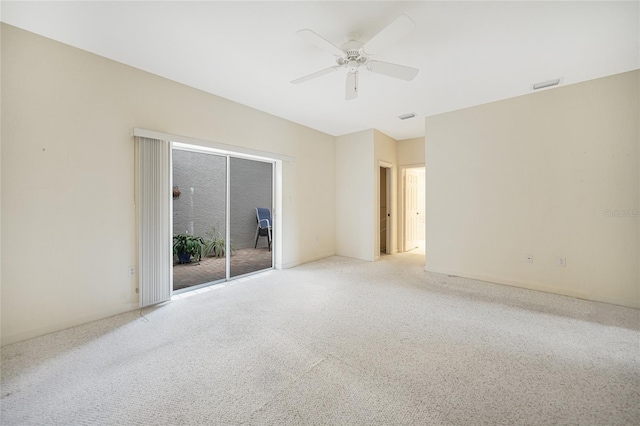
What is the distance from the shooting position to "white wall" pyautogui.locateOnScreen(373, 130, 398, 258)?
Answer: 17.1 feet

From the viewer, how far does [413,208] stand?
21.6 ft

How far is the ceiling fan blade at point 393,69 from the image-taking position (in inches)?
90.9

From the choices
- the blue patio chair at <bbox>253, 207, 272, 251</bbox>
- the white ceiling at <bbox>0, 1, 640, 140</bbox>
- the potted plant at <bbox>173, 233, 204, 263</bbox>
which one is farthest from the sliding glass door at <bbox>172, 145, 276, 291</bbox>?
the white ceiling at <bbox>0, 1, 640, 140</bbox>

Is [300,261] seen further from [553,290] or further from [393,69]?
[553,290]

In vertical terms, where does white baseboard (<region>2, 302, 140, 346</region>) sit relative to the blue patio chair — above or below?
below

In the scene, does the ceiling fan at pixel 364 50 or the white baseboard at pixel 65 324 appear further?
the white baseboard at pixel 65 324

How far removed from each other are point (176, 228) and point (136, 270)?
2.75ft

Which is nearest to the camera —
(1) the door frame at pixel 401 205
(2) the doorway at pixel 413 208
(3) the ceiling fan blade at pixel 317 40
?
(3) the ceiling fan blade at pixel 317 40

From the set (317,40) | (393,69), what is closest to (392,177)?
(393,69)

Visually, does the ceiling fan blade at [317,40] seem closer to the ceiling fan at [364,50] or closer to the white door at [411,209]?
the ceiling fan at [364,50]

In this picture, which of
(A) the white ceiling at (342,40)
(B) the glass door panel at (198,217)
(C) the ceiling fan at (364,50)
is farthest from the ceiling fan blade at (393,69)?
(B) the glass door panel at (198,217)

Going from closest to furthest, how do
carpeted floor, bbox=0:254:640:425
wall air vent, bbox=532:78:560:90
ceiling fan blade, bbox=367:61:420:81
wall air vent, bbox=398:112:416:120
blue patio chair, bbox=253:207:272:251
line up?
1. carpeted floor, bbox=0:254:640:425
2. ceiling fan blade, bbox=367:61:420:81
3. wall air vent, bbox=532:78:560:90
4. wall air vent, bbox=398:112:416:120
5. blue patio chair, bbox=253:207:272:251

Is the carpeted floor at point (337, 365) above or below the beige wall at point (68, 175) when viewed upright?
below

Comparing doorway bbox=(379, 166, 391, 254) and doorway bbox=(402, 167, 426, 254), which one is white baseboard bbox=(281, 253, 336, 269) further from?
doorway bbox=(402, 167, 426, 254)
